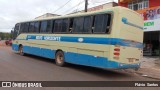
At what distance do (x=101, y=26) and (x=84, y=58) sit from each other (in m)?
2.08

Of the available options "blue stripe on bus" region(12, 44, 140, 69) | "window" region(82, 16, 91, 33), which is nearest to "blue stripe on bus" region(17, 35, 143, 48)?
"window" region(82, 16, 91, 33)

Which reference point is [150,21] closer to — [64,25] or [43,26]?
[43,26]

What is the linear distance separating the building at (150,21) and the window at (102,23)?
388 inches

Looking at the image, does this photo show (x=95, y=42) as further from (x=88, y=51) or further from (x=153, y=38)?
(x=153, y=38)

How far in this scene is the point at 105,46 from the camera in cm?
1240

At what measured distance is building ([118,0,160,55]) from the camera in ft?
77.0

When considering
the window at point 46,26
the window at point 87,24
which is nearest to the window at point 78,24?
the window at point 87,24

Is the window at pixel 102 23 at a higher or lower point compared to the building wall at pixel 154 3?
lower

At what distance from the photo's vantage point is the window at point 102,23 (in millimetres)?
12477

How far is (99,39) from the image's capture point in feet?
42.0

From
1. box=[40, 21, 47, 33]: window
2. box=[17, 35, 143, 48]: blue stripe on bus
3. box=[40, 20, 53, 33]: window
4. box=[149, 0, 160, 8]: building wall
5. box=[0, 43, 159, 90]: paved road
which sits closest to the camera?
box=[0, 43, 159, 90]: paved road

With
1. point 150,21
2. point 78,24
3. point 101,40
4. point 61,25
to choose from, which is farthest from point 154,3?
point 101,40

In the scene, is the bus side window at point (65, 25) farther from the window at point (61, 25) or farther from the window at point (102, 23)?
the window at point (102, 23)

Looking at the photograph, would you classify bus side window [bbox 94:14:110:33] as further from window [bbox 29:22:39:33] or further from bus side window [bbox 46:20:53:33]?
window [bbox 29:22:39:33]
